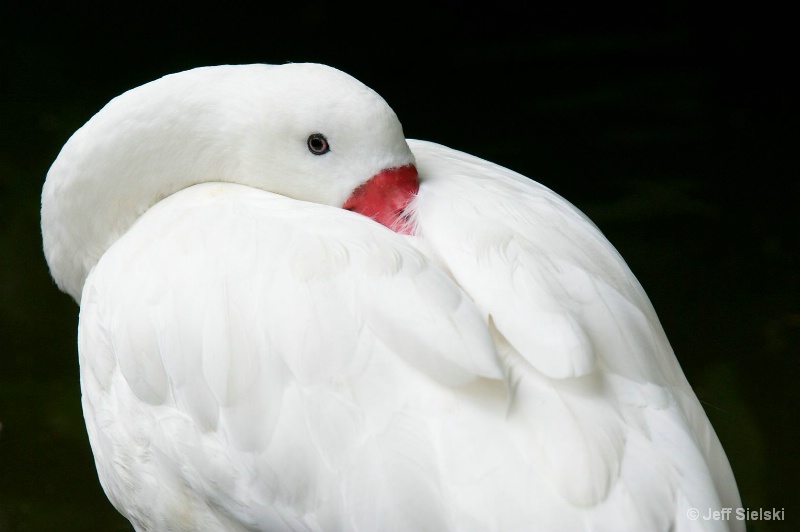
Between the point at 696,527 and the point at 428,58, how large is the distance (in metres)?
4.10

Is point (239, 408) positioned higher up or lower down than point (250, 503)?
higher up

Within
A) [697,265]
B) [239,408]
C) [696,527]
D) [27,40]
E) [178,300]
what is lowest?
[697,265]

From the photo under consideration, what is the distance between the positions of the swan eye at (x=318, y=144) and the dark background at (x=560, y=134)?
1376 mm

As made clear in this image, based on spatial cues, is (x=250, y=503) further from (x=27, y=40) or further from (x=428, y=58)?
(x=27, y=40)

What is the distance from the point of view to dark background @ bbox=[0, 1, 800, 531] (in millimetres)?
3113

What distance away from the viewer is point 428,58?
5270 mm

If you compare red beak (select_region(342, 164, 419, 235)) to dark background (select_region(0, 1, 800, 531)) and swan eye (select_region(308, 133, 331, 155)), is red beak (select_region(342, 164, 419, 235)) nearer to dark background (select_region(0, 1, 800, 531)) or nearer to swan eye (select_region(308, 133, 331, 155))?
swan eye (select_region(308, 133, 331, 155))

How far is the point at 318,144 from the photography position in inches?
76.8

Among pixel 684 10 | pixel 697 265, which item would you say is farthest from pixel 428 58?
pixel 697 265

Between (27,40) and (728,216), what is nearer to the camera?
(728,216)

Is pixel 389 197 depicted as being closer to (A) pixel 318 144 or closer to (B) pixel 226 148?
(A) pixel 318 144

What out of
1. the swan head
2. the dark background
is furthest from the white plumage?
the dark background

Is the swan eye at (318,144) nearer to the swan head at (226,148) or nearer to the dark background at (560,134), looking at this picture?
the swan head at (226,148)

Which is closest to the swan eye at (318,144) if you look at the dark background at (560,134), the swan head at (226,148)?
the swan head at (226,148)
